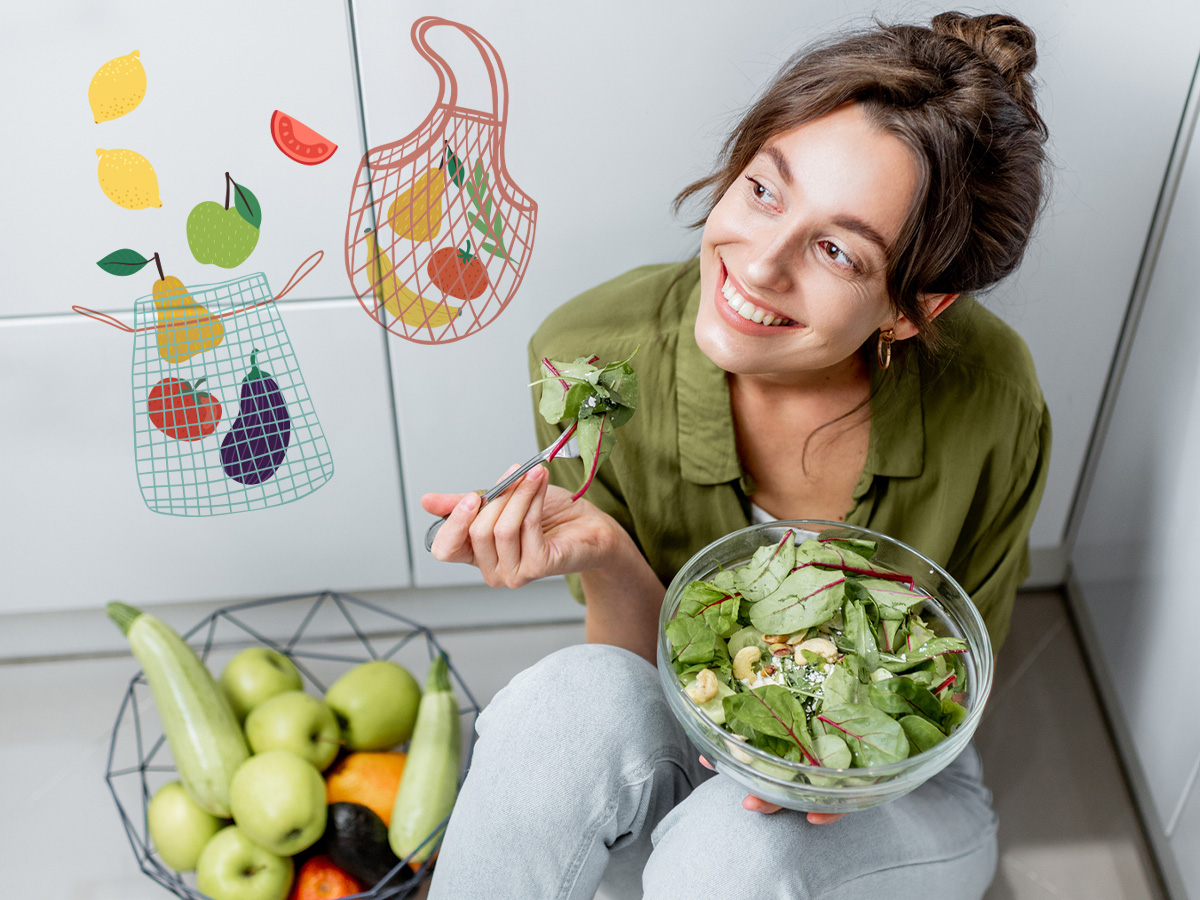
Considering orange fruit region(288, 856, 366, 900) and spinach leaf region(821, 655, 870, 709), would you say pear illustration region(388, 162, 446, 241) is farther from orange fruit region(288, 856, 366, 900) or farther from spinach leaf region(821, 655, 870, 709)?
orange fruit region(288, 856, 366, 900)

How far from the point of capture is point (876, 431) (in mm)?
1007

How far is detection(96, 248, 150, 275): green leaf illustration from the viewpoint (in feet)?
3.49

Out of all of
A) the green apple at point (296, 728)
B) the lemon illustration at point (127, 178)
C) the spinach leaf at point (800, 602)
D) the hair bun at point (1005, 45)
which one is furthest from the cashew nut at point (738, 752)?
the lemon illustration at point (127, 178)

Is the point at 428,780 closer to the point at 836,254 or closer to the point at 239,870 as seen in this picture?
the point at 239,870

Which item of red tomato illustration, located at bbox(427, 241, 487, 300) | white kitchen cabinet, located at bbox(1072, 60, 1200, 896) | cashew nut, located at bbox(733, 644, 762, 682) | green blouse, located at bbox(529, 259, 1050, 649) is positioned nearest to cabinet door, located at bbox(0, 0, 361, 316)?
red tomato illustration, located at bbox(427, 241, 487, 300)

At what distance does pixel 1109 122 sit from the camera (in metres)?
1.08

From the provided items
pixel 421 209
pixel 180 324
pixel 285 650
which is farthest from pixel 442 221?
pixel 285 650

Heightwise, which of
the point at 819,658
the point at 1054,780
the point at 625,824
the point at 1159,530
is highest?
the point at 819,658

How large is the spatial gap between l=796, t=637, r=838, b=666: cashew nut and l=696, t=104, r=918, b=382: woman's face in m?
0.24

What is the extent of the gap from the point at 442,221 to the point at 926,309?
51cm

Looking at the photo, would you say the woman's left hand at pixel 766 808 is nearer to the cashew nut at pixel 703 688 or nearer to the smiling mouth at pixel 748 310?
the cashew nut at pixel 703 688

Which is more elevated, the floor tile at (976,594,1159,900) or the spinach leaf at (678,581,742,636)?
the spinach leaf at (678,581,742,636)

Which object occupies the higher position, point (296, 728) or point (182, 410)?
point (182, 410)

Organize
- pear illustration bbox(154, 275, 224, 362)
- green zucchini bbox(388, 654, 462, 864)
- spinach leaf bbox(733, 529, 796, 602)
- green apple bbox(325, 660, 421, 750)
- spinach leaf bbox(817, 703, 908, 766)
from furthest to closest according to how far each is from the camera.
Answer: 1. green apple bbox(325, 660, 421, 750)
2. green zucchini bbox(388, 654, 462, 864)
3. pear illustration bbox(154, 275, 224, 362)
4. spinach leaf bbox(733, 529, 796, 602)
5. spinach leaf bbox(817, 703, 908, 766)
